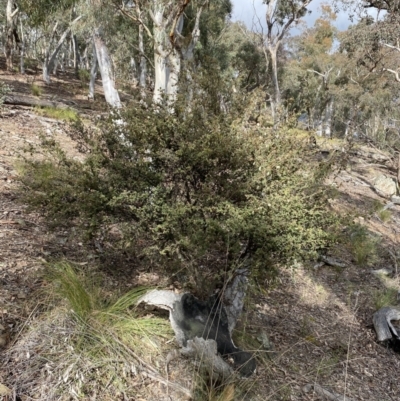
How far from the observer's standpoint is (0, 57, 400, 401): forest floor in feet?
8.29

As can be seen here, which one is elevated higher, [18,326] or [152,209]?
[152,209]

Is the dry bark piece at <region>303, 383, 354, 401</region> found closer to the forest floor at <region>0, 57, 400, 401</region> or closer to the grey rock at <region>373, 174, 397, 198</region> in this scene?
the forest floor at <region>0, 57, 400, 401</region>

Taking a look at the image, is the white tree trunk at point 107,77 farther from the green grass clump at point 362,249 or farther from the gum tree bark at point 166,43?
the green grass clump at point 362,249

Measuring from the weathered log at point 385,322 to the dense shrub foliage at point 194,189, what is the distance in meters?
2.04

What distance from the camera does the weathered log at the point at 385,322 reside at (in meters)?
4.16

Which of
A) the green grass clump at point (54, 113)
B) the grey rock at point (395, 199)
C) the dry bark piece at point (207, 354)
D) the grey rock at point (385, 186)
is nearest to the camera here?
the dry bark piece at point (207, 354)

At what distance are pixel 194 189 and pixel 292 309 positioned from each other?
2290 mm

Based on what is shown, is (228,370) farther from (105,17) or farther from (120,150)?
(105,17)

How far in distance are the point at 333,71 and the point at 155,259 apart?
26968mm

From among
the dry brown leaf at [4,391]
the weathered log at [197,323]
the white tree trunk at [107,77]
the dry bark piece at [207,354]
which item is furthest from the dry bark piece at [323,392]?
the white tree trunk at [107,77]

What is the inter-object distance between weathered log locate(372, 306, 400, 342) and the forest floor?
127 mm

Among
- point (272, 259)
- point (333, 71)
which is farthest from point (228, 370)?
point (333, 71)

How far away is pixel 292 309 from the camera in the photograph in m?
4.39

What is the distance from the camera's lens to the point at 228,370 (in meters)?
2.48
